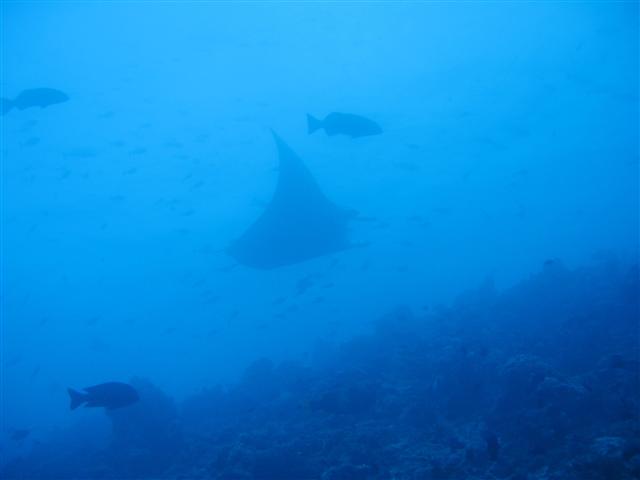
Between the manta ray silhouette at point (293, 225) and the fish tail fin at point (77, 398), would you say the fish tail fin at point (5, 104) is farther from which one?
the fish tail fin at point (77, 398)

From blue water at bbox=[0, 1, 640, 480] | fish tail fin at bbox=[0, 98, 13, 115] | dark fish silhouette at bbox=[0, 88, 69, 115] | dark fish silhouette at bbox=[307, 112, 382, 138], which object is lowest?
blue water at bbox=[0, 1, 640, 480]

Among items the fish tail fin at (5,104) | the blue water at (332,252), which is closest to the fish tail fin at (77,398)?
the blue water at (332,252)

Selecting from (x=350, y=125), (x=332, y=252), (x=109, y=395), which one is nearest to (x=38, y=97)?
(x=109, y=395)

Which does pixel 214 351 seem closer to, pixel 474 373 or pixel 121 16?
pixel 474 373

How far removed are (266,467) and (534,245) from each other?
163ft

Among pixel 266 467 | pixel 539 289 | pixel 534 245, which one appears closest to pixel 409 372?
pixel 266 467

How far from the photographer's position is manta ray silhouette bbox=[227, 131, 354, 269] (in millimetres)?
12148

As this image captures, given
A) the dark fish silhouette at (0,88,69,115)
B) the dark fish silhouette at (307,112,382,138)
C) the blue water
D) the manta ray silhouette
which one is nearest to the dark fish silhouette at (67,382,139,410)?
the blue water

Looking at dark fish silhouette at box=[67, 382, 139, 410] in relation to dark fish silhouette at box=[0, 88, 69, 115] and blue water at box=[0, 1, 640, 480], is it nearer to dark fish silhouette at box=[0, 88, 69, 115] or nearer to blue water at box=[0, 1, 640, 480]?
blue water at box=[0, 1, 640, 480]

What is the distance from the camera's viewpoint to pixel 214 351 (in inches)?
1337

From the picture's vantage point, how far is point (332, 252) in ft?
43.8

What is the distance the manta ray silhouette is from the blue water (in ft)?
0.79

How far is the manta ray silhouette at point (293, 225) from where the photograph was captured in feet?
39.9

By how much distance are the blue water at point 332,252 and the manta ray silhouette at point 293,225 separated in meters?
0.24
